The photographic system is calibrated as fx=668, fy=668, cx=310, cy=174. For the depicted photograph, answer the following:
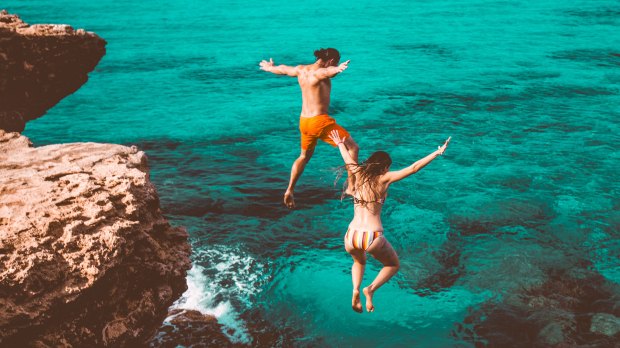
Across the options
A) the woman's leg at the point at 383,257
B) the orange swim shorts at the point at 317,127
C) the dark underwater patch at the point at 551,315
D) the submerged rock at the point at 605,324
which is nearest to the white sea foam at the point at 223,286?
the woman's leg at the point at 383,257

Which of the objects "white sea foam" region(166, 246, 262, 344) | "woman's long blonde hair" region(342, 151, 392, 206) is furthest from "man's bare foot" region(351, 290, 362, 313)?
"white sea foam" region(166, 246, 262, 344)

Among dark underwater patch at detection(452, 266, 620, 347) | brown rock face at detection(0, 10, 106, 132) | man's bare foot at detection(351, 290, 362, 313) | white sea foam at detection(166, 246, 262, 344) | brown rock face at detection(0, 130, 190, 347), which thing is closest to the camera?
brown rock face at detection(0, 130, 190, 347)

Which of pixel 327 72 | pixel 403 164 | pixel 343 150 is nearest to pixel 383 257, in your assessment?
pixel 343 150

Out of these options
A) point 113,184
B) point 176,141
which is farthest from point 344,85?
point 113,184

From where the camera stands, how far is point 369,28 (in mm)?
34312

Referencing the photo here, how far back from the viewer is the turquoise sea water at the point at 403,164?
31.8 feet

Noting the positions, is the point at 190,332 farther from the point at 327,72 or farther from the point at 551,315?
the point at 551,315

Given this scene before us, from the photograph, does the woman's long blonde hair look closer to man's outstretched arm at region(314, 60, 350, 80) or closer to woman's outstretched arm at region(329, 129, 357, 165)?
woman's outstretched arm at region(329, 129, 357, 165)

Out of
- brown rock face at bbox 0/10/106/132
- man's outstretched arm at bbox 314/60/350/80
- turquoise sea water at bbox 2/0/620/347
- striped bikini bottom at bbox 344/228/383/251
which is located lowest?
turquoise sea water at bbox 2/0/620/347

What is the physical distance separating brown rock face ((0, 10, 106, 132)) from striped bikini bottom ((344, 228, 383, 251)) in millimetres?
6722

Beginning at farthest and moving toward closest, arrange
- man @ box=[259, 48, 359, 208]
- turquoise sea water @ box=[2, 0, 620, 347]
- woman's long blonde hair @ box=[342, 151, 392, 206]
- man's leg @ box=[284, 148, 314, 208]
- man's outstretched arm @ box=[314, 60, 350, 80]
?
turquoise sea water @ box=[2, 0, 620, 347] < man's leg @ box=[284, 148, 314, 208] < man @ box=[259, 48, 359, 208] < man's outstretched arm @ box=[314, 60, 350, 80] < woman's long blonde hair @ box=[342, 151, 392, 206]

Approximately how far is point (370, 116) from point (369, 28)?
15.6m

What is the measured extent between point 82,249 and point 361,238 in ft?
8.83

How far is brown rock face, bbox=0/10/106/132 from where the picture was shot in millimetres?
10898
